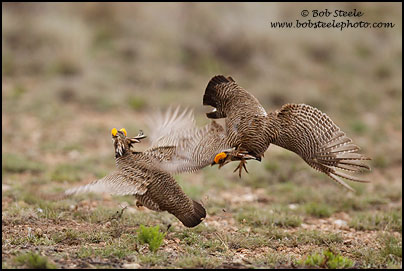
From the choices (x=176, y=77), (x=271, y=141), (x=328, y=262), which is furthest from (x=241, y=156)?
(x=176, y=77)

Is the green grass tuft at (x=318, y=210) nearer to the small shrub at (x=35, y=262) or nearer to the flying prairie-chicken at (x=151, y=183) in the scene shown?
the flying prairie-chicken at (x=151, y=183)

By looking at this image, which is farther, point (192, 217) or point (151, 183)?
point (192, 217)

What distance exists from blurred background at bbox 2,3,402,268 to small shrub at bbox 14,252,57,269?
10.6ft

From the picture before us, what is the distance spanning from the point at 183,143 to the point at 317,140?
1.52 m

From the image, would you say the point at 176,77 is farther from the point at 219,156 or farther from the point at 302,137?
the point at 219,156

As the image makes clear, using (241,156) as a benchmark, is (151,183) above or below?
below

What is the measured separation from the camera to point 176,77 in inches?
553

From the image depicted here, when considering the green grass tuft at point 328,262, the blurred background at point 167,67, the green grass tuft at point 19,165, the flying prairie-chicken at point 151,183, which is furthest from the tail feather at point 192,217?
the blurred background at point 167,67

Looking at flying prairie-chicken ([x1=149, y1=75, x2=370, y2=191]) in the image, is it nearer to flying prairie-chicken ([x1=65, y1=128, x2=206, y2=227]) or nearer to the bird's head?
flying prairie-chicken ([x1=65, y1=128, x2=206, y2=227])

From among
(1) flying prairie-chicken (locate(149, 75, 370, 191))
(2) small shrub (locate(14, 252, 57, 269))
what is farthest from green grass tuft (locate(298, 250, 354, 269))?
(2) small shrub (locate(14, 252, 57, 269))

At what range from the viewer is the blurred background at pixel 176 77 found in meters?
9.02

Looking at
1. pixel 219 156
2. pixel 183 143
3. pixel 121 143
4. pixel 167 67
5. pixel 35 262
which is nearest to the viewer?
pixel 35 262

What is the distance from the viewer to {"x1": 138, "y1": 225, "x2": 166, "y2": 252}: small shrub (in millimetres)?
5027

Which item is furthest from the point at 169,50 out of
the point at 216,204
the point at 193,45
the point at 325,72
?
the point at 216,204
